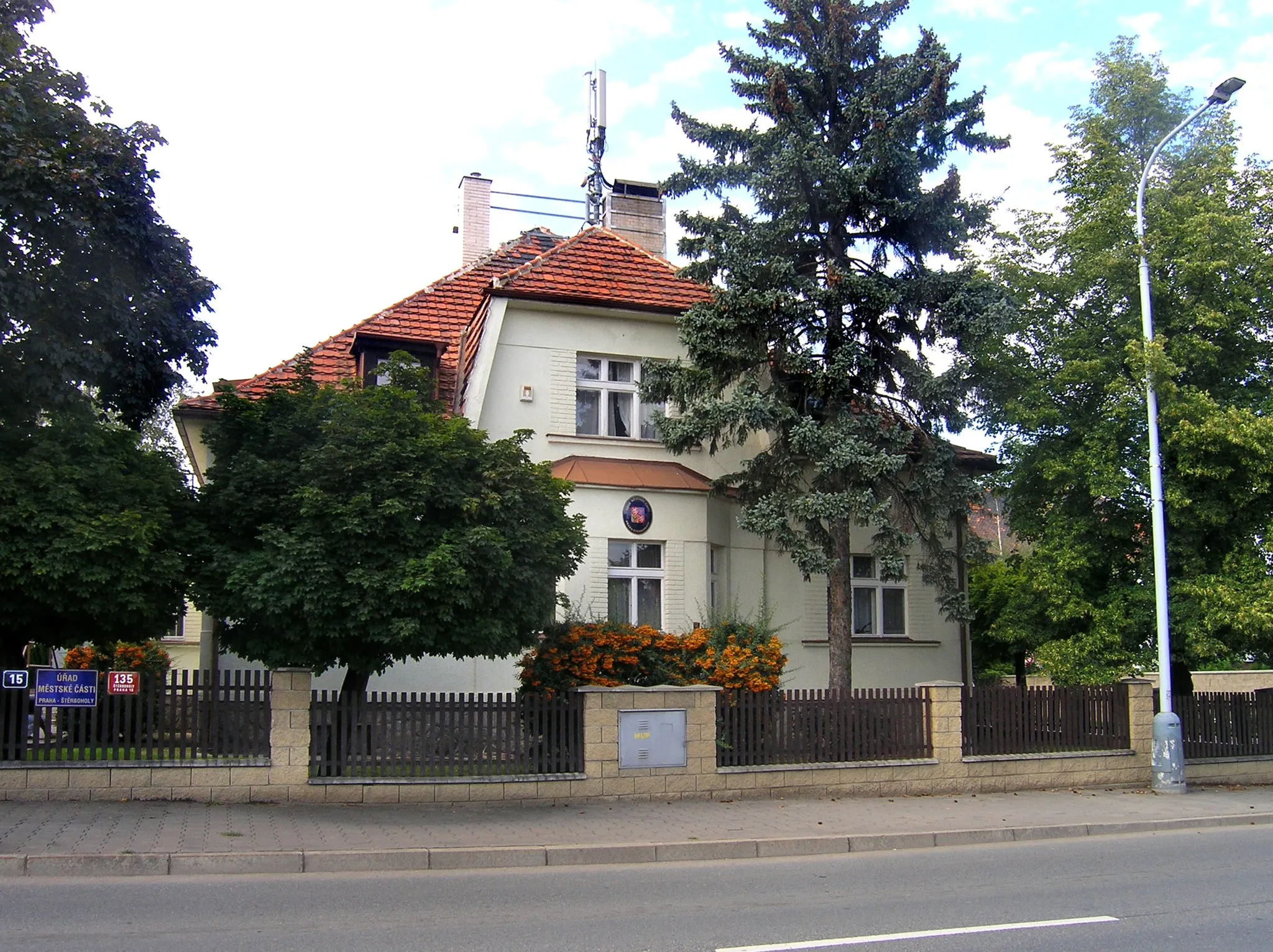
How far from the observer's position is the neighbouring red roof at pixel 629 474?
693 inches

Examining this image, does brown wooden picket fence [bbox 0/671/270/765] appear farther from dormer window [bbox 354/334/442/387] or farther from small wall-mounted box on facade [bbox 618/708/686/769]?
dormer window [bbox 354/334/442/387]

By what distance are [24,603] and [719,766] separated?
797 cm

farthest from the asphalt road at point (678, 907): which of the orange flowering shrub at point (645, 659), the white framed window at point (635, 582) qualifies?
the white framed window at point (635, 582)

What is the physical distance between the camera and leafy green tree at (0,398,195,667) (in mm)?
10844

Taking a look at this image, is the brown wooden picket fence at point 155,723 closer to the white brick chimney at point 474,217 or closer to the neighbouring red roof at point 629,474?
the neighbouring red roof at point 629,474

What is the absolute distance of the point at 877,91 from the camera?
16.7m

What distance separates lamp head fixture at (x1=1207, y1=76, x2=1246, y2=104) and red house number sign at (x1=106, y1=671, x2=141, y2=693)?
15000 millimetres

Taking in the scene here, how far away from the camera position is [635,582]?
17969 mm

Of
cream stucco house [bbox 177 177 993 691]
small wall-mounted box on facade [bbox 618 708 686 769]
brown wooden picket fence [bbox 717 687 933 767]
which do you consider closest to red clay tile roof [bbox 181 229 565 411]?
cream stucco house [bbox 177 177 993 691]

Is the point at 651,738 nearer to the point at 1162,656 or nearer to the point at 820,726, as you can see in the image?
the point at 820,726

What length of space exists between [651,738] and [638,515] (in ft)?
17.2

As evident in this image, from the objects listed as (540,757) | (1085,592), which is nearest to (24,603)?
(540,757)

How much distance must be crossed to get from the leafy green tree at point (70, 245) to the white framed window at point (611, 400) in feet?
24.3

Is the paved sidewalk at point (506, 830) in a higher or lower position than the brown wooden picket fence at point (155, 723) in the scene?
lower
